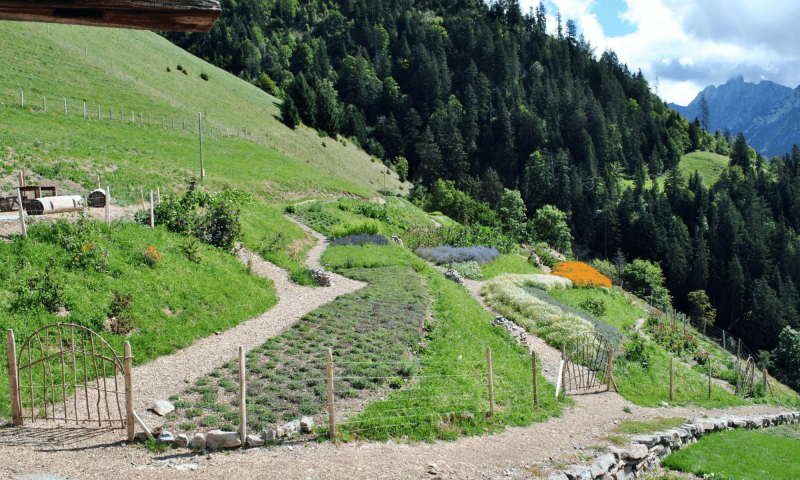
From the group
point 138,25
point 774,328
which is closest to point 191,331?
point 138,25

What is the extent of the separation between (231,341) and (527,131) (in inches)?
5008

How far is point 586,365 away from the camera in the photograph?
19391 mm

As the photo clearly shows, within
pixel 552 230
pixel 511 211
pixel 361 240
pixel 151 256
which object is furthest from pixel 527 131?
pixel 151 256

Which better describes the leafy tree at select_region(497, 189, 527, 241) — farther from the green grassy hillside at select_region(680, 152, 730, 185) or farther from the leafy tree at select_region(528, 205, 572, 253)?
the green grassy hillside at select_region(680, 152, 730, 185)

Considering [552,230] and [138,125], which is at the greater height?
[138,125]

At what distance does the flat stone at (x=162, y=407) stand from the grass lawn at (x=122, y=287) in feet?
9.15

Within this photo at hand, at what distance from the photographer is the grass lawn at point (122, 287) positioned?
13.2 meters

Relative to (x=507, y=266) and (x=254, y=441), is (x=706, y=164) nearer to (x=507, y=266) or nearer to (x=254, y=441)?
(x=507, y=266)

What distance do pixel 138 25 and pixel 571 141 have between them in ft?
461

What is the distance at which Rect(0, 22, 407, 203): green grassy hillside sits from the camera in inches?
1371

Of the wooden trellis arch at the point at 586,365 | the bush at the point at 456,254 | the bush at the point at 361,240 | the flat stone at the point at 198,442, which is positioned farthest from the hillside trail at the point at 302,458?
the bush at the point at 456,254

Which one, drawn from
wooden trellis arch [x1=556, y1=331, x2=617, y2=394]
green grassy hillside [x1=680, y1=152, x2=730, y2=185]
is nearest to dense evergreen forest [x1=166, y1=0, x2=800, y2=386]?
green grassy hillside [x1=680, y1=152, x2=730, y2=185]

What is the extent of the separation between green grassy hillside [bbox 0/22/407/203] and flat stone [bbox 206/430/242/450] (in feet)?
81.2

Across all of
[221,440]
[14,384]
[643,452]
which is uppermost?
[14,384]
